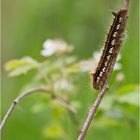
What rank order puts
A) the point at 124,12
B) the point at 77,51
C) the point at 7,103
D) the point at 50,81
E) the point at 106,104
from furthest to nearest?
1. the point at 77,51
2. the point at 7,103
3. the point at 106,104
4. the point at 50,81
5. the point at 124,12

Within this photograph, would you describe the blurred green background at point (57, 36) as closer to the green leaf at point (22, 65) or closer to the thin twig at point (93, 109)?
the green leaf at point (22, 65)

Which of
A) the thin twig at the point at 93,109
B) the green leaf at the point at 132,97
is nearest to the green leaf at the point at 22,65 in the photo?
the green leaf at the point at 132,97

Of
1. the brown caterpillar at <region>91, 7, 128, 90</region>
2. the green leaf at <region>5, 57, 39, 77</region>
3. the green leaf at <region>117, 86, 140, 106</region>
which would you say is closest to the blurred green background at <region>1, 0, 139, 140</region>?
the green leaf at <region>117, 86, 140, 106</region>

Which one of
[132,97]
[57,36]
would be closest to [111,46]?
[132,97]

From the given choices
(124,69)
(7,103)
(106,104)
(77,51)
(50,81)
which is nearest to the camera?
(50,81)

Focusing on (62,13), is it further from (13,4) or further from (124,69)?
(124,69)

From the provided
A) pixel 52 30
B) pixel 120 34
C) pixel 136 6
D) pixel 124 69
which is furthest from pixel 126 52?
pixel 120 34

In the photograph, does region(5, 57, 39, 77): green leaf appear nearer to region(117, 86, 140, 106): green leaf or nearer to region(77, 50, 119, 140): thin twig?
region(117, 86, 140, 106): green leaf
